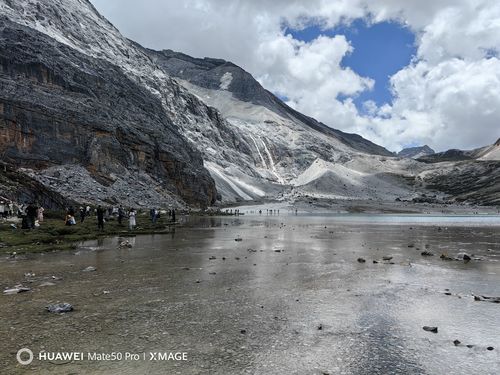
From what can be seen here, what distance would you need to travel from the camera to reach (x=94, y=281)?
14.8 meters

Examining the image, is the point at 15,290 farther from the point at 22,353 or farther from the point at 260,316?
the point at 260,316

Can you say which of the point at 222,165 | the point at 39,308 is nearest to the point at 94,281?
the point at 39,308

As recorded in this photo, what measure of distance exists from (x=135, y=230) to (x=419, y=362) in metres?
33.9

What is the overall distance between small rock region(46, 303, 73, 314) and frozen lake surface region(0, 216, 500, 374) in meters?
0.24

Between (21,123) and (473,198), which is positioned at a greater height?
(21,123)

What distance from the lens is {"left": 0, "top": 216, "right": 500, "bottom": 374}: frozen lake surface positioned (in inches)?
302

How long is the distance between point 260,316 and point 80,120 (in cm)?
8865

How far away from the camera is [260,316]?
34.8ft

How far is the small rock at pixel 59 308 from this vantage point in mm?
10523

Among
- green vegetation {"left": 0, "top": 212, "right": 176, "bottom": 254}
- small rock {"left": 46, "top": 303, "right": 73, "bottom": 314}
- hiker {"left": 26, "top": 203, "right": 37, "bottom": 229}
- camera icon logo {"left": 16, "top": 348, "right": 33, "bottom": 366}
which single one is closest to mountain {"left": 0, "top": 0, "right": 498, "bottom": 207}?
green vegetation {"left": 0, "top": 212, "right": 176, "bottom": 254}

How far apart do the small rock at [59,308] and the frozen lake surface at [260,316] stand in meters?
0.24

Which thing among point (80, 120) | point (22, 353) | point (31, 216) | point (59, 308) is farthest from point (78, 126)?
point (22, 353)

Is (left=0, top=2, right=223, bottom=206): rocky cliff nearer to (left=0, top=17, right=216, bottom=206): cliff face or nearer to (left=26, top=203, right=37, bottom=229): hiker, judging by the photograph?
(left=0, top=17, right=216, bottom=206): cliff face

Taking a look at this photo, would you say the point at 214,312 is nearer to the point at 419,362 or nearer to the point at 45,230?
the point at 419,362
